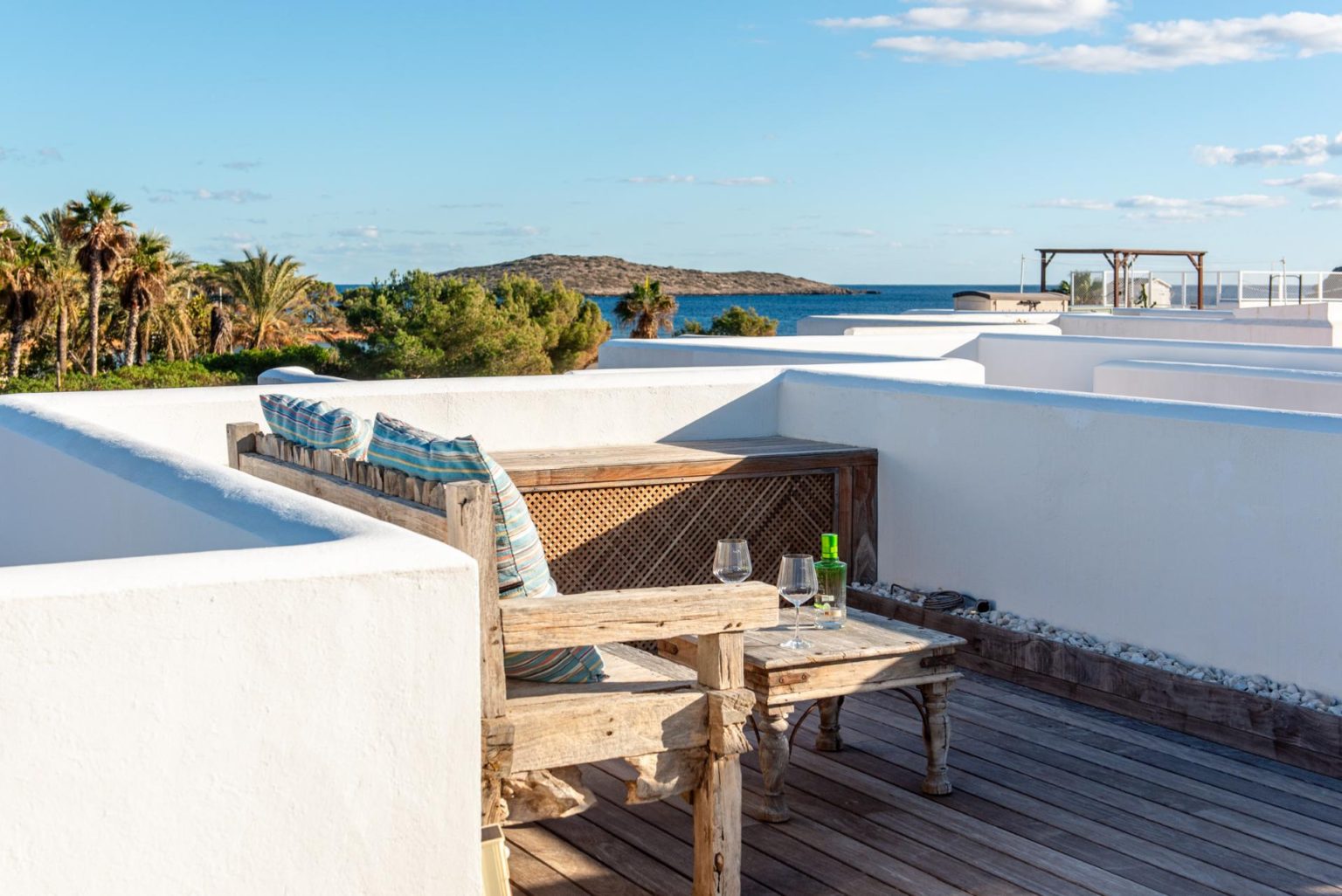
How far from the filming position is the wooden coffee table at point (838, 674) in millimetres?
3863

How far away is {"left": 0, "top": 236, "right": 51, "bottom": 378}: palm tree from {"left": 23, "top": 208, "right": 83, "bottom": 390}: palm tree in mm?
298

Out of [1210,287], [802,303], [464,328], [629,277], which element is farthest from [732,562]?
[802,303]

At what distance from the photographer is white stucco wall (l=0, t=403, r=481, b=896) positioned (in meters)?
2.06

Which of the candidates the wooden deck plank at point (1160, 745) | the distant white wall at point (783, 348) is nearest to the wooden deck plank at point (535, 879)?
the wooden deck plank at point (1160, 745)

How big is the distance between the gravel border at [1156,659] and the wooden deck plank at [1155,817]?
2.13ft

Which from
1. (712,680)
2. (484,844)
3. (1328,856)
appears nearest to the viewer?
(484,844)

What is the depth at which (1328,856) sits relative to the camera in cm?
368

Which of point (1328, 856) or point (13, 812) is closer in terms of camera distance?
point (13, 812)

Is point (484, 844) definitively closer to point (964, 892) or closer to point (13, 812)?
point (13, 812)

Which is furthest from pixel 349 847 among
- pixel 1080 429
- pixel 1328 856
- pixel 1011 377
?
pixel 1011 377

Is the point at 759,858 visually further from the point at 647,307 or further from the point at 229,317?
the point at 229,317

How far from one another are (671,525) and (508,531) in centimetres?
282

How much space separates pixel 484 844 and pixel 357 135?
53792 millimetres

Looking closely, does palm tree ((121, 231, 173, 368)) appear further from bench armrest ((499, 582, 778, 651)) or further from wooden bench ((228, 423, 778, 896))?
bench armrest ((499, 582, 778, 651))
